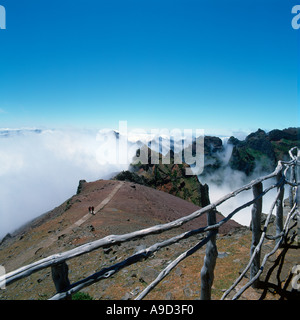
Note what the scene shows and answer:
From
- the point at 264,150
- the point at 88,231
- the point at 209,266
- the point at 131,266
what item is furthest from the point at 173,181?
the point at 264,150

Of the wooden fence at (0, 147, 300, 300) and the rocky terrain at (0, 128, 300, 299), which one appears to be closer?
the wooden fence at (0, 147, 300, 300)

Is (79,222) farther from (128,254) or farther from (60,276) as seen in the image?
(60,276)

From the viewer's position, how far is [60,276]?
7.85 feet

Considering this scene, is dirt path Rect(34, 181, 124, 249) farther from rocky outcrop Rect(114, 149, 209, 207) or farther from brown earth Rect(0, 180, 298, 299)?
rocky outcrop Rect(114, 149, 209, 207)

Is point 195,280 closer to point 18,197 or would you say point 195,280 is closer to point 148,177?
point 148,177

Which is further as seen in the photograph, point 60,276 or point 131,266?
point 131,266

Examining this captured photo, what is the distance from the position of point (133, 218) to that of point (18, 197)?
8533 inches

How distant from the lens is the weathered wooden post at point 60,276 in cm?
236

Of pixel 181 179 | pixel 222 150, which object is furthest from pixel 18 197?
pixel 181 179

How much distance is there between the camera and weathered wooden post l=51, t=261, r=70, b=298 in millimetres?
2357

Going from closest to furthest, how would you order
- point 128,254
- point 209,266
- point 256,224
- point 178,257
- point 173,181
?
point 178,257 < point 209,266 < point 256,224 < point 128,254 < point 173,181

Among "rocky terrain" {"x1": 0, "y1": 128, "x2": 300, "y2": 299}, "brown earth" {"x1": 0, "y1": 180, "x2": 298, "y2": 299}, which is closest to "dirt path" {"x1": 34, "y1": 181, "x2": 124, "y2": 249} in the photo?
"rocky terrain" {"x1": 0, "y1": 128, "x2": 300, "y2": 299}

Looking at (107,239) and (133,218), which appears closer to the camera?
(107,239)

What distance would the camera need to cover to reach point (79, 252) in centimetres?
243
